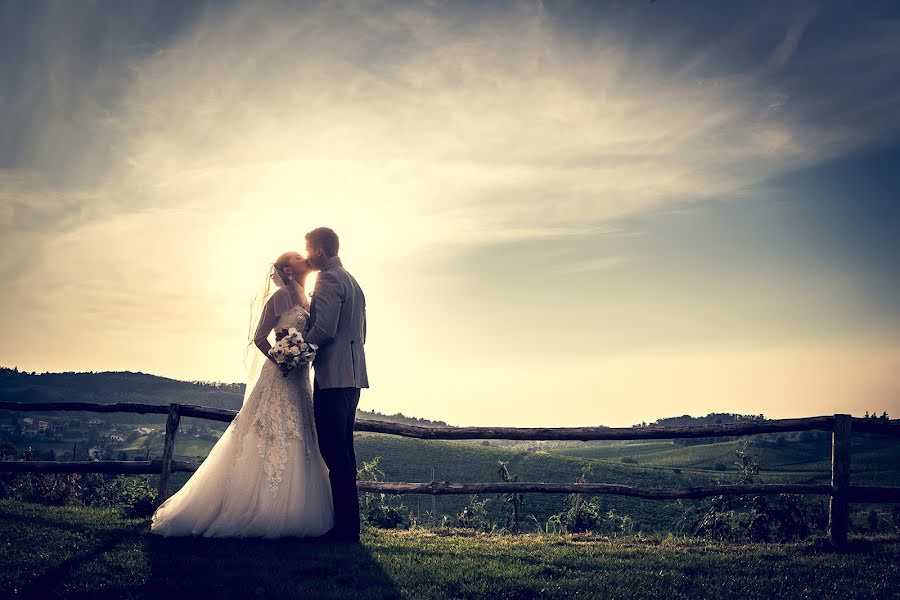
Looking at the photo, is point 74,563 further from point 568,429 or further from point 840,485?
point 840,485

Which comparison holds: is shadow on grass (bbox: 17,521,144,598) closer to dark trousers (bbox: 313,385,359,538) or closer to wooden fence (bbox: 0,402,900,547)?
wooden fence (bbox: 0,402,900,547)

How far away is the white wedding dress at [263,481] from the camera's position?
5871 mm

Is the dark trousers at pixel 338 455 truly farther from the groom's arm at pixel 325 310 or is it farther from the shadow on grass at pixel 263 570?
the groom's arm at pixel 325 310

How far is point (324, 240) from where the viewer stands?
6371 millimetres

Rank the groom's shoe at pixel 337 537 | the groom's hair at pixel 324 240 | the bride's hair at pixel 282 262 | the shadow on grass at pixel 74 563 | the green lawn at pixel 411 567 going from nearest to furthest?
the shadow on grass at pixel 74 563 → the green lawn at pixel 411 567 → the groom's shoe at pixel 337 537 → the groom's hair at pixel 324 240 → the bride's hair at pixel 282 262

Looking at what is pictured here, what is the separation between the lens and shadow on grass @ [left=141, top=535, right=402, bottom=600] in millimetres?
4316

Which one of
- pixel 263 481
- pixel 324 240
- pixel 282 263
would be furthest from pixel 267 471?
pixel 324 240

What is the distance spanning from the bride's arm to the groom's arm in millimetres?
551

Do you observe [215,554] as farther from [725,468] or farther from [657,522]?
[725,468]

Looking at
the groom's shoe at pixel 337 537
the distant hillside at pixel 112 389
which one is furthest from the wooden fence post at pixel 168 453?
the distant hillside at pixel 112 389

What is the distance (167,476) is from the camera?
7660mm

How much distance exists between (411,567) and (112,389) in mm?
102298

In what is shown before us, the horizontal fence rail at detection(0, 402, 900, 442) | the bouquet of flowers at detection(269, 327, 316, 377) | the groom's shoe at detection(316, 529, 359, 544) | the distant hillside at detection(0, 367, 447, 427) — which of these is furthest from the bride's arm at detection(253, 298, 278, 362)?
the distant hillside at detection(0, 367, 447, 427)

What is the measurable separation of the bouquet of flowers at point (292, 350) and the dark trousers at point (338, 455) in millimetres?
334
